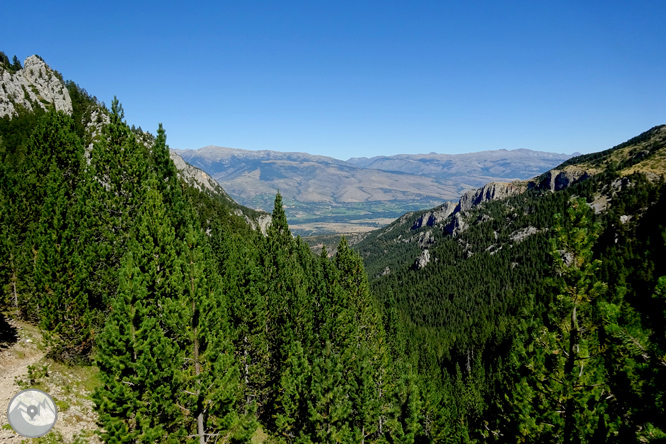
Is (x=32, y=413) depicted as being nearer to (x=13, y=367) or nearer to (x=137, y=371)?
Answer: (x=137, y=371)

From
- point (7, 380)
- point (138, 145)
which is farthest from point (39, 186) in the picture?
point (7, 380)

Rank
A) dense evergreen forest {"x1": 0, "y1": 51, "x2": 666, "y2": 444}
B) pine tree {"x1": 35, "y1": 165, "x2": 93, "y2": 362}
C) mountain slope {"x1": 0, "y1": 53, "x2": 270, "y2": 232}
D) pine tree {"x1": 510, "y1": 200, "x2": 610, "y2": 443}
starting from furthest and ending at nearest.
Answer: mountain slope {"x1": 0, "y1": 53, "x2": 270, "y2": 232} < pine tree {"x1": 35, "y1": 165, "x2": 93, "y2": 362} < pine tree {"x1": 510, "y1": 200, "x2": 610, "y2": 443} < dense evergreen forest {"x1": 0, "y1": 51, "x2": 666, "y2": 444}

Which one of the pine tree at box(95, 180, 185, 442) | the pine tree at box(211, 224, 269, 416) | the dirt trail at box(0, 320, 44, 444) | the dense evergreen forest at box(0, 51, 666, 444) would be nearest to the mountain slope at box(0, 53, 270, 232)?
the dense evergreen forest at box(0, 51, 666, 444)

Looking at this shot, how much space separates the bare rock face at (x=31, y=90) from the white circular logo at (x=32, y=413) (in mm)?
109911

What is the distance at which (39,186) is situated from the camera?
114 ft

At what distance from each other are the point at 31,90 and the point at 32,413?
151792 mm

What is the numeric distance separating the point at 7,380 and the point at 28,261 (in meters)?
12.2

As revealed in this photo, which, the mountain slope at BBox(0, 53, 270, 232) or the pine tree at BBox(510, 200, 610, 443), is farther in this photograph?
the mountain slope at BBox(0, 53, 270, 232)

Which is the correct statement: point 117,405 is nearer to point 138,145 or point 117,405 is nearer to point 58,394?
point 58,394

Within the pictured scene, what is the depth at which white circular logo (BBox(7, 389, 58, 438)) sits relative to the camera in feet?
35.9

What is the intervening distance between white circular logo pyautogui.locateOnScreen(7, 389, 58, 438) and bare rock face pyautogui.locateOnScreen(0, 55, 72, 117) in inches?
4327

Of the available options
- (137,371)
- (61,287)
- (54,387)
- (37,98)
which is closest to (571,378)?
(137,371)

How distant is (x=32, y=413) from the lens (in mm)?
11258

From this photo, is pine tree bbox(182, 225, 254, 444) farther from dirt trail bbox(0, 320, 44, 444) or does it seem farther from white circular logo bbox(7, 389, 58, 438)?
dirt trail bbox(0, 320, 44, 444)
